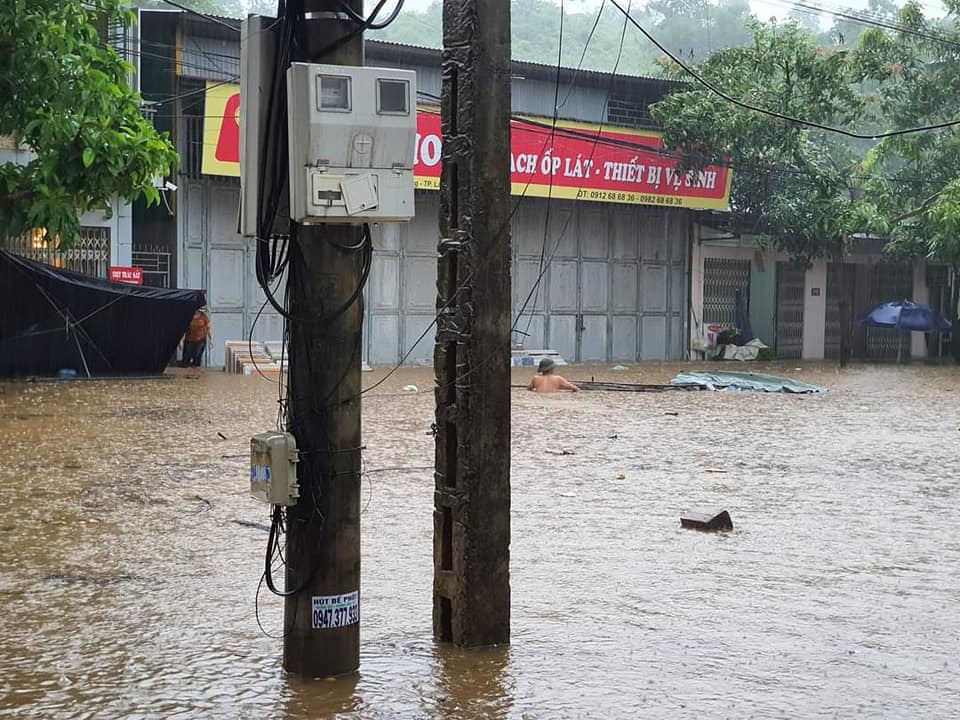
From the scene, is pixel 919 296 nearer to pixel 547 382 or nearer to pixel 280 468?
pixel 547 382

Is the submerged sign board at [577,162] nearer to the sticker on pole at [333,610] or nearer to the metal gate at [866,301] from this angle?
the metal gate at [866,301]

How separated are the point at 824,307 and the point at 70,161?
24462 millimetres

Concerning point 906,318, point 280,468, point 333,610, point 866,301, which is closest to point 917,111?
point 906,318

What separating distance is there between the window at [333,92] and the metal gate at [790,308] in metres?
30.1

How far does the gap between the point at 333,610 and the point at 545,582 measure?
2.41m

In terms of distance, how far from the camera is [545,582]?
24.9 ft

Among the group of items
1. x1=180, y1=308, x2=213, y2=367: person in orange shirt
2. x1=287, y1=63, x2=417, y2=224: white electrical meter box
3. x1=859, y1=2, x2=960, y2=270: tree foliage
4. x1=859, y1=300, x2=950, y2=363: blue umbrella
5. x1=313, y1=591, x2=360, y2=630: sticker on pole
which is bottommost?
x1=313, y1=591, x2=360, y2=630: sticker on pole

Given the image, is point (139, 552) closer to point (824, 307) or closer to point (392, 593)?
point (392, 593)

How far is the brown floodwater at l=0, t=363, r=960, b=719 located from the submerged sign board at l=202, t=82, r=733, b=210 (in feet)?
34.1

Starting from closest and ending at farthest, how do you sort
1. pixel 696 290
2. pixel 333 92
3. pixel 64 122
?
pixel 333 92 < pixel 64 122 < pixel 696 290

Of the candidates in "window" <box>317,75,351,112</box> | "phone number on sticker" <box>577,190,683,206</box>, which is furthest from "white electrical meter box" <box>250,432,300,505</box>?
"phone number on sticker" <box>577,190,683,206</box>

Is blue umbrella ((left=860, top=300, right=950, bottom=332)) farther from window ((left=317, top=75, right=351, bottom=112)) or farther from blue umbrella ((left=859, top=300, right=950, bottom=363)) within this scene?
window ((left=317, top=75, right=351, bottom=112))

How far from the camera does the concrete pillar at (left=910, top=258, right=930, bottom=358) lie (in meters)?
36.5

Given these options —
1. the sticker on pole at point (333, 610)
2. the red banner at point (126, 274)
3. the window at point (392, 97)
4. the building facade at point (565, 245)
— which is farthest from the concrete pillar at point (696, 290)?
the window at point (392, 97)
